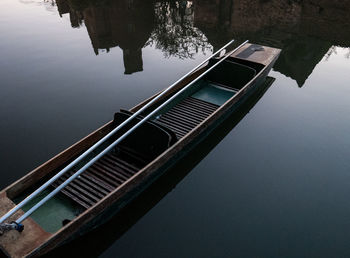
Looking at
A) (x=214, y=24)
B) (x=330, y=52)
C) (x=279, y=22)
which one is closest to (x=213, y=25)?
(x=214, y=24)

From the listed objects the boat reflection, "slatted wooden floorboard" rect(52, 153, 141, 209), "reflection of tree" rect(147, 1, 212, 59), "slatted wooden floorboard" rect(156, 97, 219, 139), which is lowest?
the boat reflection

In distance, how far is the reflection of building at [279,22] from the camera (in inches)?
759

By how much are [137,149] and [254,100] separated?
713 centimetres

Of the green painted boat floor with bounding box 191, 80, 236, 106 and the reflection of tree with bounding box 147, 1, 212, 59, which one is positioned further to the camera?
the reflection of tree with bounding box 147, 1, 212, 59

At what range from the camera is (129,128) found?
848cm

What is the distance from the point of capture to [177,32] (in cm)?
2039

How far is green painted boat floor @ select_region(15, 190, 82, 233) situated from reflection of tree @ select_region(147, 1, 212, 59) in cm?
1160

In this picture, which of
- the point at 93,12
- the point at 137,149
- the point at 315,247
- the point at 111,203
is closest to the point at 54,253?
the point at 111,203

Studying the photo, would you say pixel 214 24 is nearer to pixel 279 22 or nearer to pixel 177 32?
pixel 177 32

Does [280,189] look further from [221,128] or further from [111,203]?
[111,203]

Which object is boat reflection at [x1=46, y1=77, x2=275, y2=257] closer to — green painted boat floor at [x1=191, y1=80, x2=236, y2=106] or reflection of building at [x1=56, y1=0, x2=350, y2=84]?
green painted boat floor at [x1=191, y1=80, x2=236, y2=106]

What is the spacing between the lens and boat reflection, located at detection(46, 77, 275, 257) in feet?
23.6

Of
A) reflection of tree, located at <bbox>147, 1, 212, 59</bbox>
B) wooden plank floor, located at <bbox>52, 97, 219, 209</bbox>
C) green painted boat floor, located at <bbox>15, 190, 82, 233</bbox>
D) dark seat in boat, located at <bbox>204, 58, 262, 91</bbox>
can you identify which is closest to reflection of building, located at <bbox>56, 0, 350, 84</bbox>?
reflection of tree, located at <bbox>147, 1, 212, 59</bbox>

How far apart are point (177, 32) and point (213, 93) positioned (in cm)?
972
